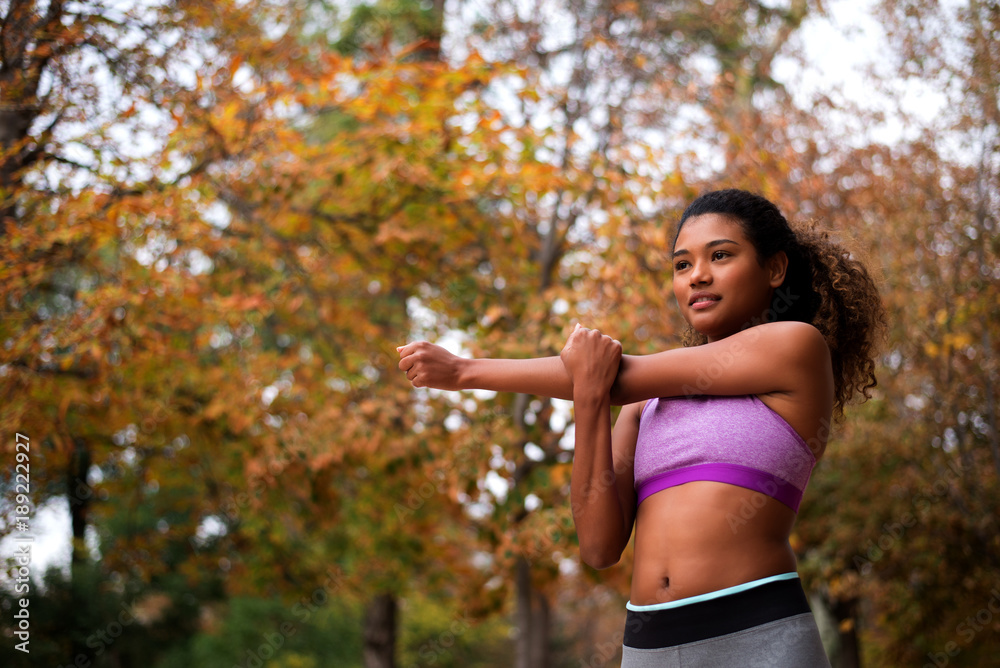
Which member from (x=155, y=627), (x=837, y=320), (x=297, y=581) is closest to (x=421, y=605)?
(x=155, y=627)

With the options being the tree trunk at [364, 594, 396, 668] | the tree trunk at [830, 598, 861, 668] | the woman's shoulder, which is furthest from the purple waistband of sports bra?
the tree trunk at [364, 594, 396, 668]

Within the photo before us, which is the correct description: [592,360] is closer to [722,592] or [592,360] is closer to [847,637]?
[722,592]

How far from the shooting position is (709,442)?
1.51m

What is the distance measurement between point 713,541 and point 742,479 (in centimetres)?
12

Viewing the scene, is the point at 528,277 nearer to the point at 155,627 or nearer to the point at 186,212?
the point at 186,212

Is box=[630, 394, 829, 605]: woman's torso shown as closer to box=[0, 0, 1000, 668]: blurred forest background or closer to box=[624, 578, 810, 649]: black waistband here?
box=[624, 578, 810, 649]: black waistband

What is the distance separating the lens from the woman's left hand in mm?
1526

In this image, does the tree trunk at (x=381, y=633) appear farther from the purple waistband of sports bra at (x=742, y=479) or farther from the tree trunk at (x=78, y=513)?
the purple waistband of sports bra at (x=742, y=479)

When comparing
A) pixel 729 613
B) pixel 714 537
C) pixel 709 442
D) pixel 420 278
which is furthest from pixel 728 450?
pixel 420 278

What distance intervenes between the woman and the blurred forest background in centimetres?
285

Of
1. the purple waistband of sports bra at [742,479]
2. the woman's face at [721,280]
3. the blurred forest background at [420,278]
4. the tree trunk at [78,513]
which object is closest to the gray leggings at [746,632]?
the purple waistband of sports bra at [742,479]

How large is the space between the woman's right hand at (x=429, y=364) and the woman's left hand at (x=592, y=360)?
0.71 feet

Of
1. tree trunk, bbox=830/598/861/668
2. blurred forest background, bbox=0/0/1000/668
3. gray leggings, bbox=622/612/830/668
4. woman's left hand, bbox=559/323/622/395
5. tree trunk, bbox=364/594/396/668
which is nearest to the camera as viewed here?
gray leggings, bbox=622/612/830/668

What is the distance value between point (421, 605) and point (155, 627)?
4.36m
